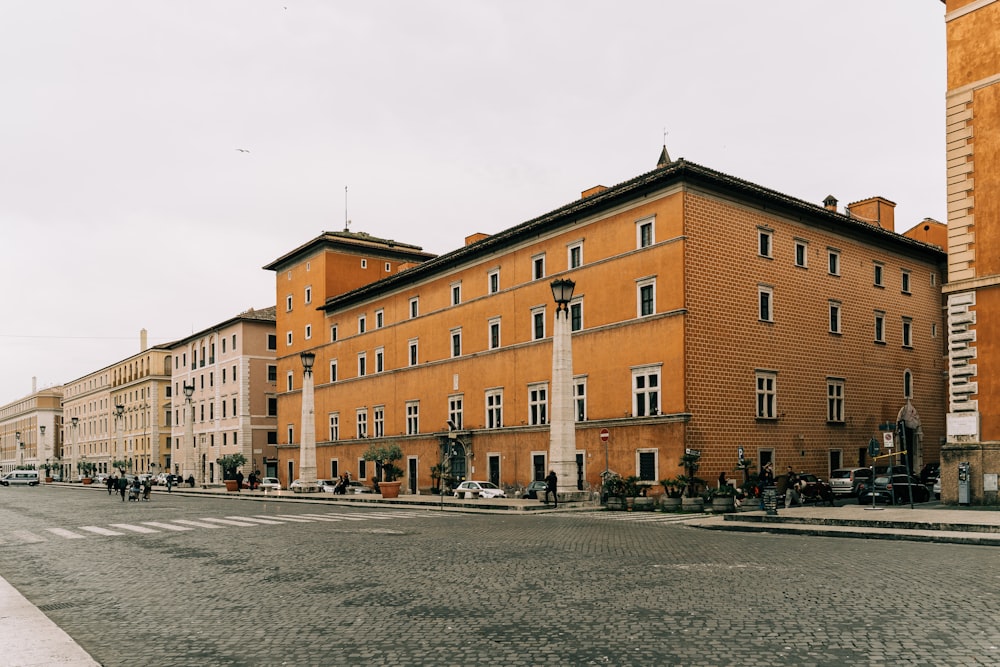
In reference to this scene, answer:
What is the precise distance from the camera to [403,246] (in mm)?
70250

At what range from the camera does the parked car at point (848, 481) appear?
37812 millimetres

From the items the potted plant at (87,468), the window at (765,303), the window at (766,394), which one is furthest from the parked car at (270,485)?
the potted plant at (87,468)

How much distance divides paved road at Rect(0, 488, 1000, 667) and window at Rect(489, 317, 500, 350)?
2801 cm

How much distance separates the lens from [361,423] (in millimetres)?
61594

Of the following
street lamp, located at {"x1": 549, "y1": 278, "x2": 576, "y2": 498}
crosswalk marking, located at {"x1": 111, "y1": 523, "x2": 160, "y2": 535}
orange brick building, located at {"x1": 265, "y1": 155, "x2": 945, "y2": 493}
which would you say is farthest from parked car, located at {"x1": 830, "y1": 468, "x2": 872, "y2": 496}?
crosswalk marking, located at {"x1": 111, "y1": 523, "x2": 160, "y2": 535}

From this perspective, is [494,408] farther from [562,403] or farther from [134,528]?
[134,528]

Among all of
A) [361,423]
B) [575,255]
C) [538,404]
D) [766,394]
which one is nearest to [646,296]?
[575,255]

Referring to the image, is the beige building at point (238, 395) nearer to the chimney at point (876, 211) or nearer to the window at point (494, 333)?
the window at point (494, 333)

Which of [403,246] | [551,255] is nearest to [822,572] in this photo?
[551,255]

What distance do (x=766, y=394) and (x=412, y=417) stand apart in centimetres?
2445

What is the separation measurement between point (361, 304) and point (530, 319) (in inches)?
817

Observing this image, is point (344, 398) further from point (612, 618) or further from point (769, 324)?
point (612, 618)

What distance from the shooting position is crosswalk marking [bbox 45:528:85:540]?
22331mm

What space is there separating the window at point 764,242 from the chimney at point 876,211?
14.4 meters
